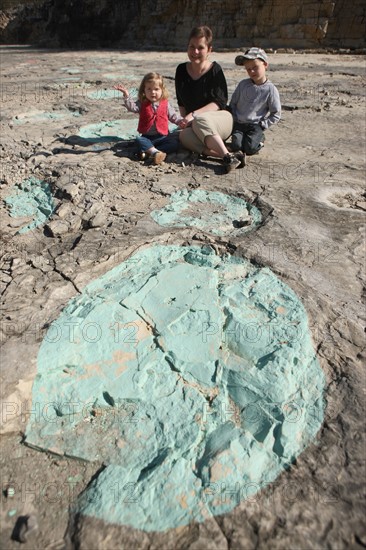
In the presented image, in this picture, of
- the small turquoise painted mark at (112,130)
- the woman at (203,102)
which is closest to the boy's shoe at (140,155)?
the woman at (203,102)

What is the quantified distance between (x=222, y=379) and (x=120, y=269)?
88cm

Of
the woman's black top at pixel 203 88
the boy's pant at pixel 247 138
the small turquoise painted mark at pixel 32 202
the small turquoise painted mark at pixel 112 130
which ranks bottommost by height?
the small turquoise painted mark at pixel 32 202

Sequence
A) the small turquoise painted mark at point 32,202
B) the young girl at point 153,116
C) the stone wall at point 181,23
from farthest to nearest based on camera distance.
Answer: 1. the stone wall at point 181,23
2. the young girl at point 153,116
3. the small turquoise painted mark at point 32,202

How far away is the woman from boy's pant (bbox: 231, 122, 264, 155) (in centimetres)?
10

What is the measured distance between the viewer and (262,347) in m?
1.76

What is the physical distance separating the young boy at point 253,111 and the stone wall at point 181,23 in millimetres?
9235

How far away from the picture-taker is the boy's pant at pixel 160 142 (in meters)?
3.47

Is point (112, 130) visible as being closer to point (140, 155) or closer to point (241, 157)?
point (140, 155)

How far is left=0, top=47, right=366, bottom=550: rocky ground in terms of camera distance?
1252 millimetres

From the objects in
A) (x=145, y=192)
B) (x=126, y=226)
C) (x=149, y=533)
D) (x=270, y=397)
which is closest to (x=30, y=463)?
(x=149, y=533)

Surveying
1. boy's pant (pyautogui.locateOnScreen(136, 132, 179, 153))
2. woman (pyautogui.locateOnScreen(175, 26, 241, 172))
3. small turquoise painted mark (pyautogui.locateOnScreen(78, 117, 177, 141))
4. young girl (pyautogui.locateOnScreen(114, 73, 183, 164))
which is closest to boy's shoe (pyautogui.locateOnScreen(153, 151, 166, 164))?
young girl (pyautogui.locateOnScreen(114, 73, 183, 164))

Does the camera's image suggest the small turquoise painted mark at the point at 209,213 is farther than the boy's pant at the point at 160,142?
No

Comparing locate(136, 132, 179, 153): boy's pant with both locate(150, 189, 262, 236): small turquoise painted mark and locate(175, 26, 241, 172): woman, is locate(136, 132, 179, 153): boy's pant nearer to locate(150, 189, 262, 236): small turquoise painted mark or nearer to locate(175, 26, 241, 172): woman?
locate(175, 26, 241, 172): woman

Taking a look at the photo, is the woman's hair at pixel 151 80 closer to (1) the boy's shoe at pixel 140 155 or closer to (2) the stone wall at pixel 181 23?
(1) the boy's shoe at pixel 140 155
